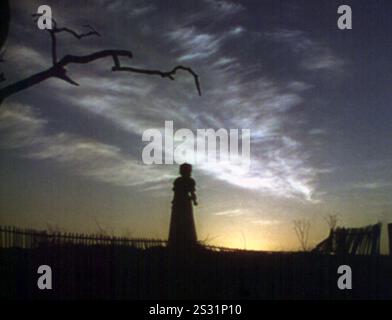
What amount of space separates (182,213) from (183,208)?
0.15 m

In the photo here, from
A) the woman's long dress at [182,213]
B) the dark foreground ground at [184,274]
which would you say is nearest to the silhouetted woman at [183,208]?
the woman's long dress at [182,213]

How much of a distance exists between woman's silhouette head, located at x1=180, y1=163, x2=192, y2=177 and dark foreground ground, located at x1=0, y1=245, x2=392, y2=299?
8.35ft

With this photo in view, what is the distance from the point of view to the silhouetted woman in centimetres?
1731

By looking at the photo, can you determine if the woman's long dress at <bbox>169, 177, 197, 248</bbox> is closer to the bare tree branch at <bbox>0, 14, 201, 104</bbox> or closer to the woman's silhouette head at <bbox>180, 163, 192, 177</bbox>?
the woman's silhouette head at <bbox>180, 163, 192, 177</bbox>

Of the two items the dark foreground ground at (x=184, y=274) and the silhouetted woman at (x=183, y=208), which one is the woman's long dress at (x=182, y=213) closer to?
the silhouetted woman at (x=183, y=208)

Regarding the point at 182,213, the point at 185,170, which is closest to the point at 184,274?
the point at 182,213

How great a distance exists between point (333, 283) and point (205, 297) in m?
4.09

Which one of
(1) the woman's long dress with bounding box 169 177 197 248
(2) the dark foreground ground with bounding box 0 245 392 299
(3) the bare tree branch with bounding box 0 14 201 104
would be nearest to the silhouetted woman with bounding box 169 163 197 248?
(1) the woman's long dress with bounding box 169 177 197 248

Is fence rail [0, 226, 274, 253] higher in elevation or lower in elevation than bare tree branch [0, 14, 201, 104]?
lower

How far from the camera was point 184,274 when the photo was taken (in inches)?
609

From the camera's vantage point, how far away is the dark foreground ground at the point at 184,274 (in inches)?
535

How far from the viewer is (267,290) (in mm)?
16703
